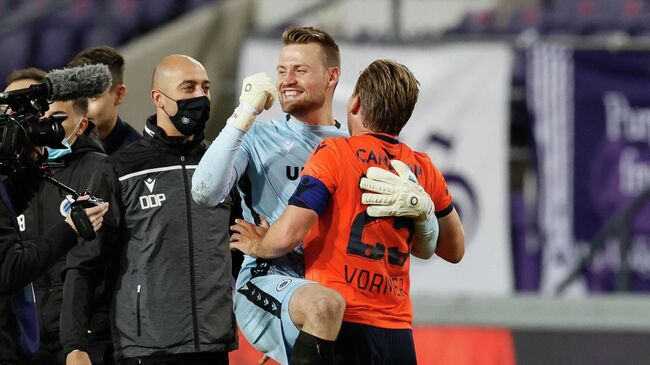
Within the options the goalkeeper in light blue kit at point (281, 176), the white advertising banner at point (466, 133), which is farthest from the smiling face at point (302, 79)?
the white advertising banner at point (466, 133)

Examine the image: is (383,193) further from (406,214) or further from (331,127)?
(331,127)

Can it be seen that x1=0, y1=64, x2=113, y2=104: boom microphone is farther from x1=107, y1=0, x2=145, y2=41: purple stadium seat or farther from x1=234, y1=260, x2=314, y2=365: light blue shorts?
x1=107, y1=0, x2=145, y2=41: purple stadium seat

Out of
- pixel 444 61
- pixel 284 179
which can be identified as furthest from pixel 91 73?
pixel 444 61

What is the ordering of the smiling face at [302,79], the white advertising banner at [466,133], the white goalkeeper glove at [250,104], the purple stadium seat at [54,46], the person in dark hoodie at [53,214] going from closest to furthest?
the white goalkeeper glove at [250,104], the smiling face at [302,79], the person in dark hoodie at [53,214], the white advertising banner at [466,133], the purple stadium seat at [54,46]

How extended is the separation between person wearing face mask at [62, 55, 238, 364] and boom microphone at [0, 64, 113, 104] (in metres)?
0.49

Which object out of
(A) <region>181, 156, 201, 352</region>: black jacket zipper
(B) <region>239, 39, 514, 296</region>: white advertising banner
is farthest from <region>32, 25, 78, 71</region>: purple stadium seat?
(A) <region>181, 156, 201, 352</region>: black jacket zipper

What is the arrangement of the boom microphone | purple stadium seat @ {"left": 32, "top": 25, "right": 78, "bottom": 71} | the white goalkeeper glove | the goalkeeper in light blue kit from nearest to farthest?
the goalkeeper in light blue kit
the boom microphone
the white goalkeeper glove
purple stadium seat @ {"left": 32, "top": 25, "right": 78, "bottom": 71}

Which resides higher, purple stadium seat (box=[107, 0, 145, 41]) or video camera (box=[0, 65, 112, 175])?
purple stadium seat (box=[107, 0, 145, 41])

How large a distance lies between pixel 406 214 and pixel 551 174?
6.97m

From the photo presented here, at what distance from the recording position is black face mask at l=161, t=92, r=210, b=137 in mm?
4859

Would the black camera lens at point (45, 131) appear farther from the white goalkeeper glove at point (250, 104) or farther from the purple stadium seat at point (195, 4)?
the purple stadium seat at point (195, 4)

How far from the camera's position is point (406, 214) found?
4332 millimetres

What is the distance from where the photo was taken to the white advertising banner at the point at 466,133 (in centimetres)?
1086

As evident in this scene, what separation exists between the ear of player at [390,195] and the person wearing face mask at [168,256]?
0.81m
